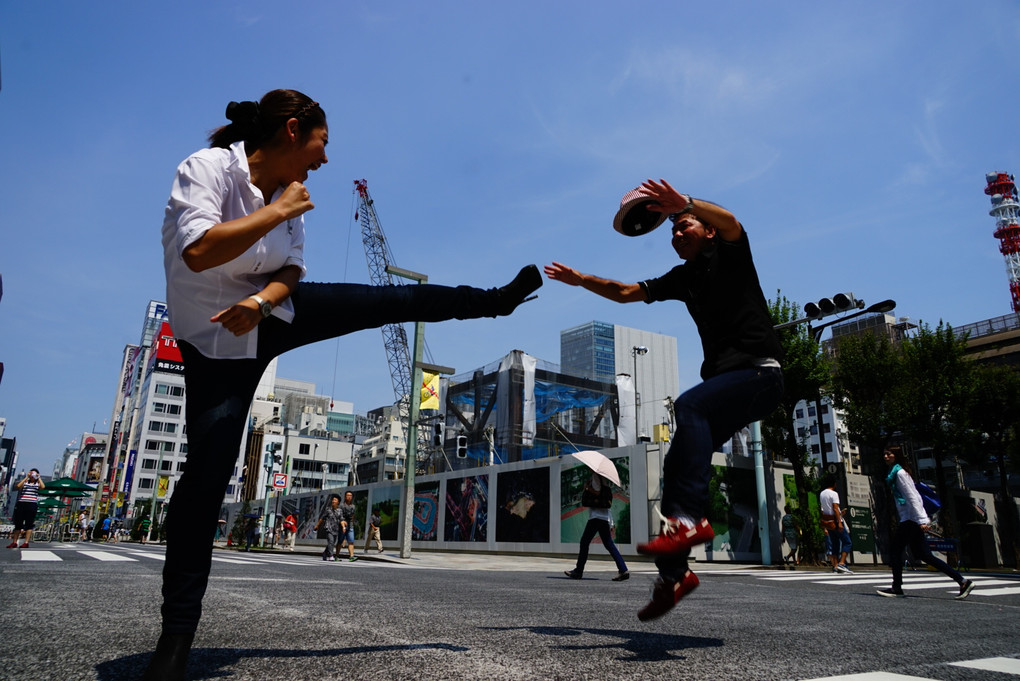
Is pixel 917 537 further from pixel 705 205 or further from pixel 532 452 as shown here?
pixel 532 452

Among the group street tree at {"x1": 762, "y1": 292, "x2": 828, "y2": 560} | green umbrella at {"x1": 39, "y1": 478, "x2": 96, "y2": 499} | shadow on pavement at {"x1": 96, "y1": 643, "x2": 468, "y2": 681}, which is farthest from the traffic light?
green umbrella at {"x1": 39, "y1": 478, "x2": 96, "y2": 499}

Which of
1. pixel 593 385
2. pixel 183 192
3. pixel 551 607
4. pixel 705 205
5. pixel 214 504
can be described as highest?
pixel 593 385

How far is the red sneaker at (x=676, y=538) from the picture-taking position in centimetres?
240

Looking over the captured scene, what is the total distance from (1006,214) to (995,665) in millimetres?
114273

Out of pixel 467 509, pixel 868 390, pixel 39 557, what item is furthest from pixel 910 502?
pixel 467 509

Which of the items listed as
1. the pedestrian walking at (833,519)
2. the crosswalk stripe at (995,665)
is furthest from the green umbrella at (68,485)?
the crosswalk stripe at (995,665)

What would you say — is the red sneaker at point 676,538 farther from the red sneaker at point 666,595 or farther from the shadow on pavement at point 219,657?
the shadow on pavement at point 219,657

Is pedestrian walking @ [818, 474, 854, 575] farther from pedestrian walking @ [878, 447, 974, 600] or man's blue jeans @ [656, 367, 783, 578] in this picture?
man's blue jeans @ [656, 367, 783, 578]

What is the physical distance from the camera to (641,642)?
2707mm

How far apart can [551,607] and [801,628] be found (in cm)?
149

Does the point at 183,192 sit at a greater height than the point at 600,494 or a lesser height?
greater

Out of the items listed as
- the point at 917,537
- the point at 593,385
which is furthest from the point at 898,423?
the point at 593,385

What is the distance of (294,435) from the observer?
350 feet

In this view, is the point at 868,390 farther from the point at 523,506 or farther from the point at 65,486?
the point at 65,486
